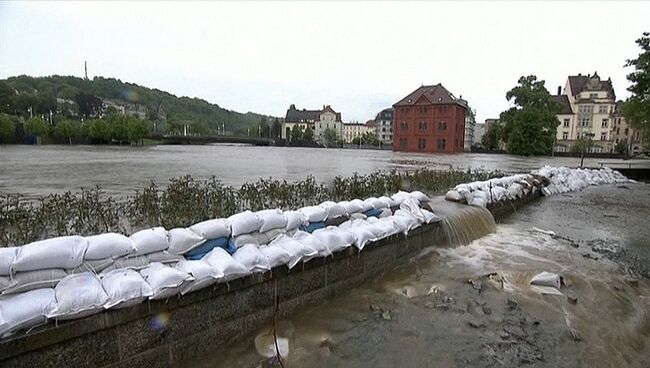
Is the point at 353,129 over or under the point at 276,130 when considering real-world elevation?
over

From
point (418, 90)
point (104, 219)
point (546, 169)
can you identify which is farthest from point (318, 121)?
point (104, 219)

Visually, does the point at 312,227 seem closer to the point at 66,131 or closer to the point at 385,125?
the point at 66,131

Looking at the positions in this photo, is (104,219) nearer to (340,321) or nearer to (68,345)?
(68,345)

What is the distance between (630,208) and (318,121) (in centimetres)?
10938

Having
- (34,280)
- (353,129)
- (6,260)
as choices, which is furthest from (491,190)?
(353,129)

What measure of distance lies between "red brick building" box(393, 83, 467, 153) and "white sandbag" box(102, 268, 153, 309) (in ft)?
202

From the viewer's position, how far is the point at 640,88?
74.1ft

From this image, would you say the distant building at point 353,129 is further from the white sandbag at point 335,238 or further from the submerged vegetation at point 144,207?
the white sandbag at point 335,238

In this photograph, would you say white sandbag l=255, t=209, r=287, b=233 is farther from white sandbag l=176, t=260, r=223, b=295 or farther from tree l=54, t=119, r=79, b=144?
tree l=54, t=119, r=79, b=144

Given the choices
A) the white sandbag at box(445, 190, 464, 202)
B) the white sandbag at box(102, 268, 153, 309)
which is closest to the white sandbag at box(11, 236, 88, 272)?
the white sandbag at box(102, 268, 153, 309)

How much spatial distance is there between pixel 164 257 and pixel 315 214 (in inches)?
76.8

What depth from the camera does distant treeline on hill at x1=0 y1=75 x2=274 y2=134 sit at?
8925 cm

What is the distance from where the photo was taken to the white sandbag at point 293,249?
388 cm

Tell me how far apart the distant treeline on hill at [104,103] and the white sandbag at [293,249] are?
3702 inches
